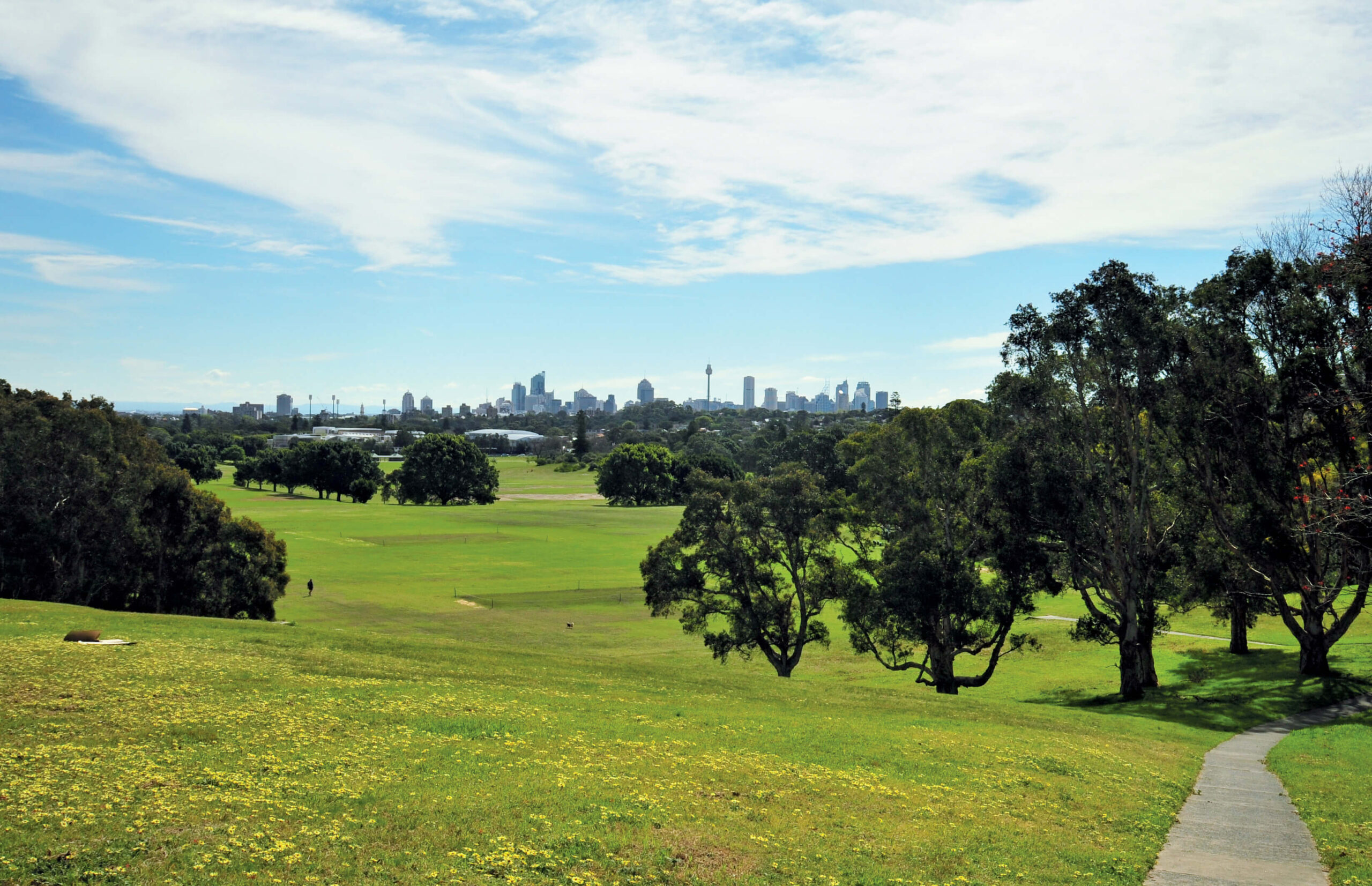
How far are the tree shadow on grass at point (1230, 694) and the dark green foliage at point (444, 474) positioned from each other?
128 metres

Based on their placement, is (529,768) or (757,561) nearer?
(529,768)

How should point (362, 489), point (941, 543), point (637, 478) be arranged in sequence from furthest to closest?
point (637, 478), point (362, 489), point (941, 543)

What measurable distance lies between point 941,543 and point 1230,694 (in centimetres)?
1262

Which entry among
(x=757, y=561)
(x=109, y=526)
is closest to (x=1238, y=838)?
(x=757, y=561)

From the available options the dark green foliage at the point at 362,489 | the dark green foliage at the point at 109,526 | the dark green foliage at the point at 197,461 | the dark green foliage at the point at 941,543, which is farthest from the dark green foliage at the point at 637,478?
the dark green foliage at the point at 941,543

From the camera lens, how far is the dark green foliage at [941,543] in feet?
121

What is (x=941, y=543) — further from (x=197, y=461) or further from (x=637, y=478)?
(x=197, y=461)

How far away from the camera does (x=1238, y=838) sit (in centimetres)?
1570

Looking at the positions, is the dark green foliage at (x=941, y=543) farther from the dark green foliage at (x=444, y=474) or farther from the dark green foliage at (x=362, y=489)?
the dark green foliage at (x=362, y=489)

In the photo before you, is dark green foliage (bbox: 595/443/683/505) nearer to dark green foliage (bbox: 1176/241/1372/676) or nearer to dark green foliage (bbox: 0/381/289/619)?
dark green foliage (bbox: 0/381/289/619)

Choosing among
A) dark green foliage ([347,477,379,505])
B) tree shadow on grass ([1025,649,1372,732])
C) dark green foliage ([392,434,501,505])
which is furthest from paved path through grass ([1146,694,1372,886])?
dark green foliage ([347,477,379,505])

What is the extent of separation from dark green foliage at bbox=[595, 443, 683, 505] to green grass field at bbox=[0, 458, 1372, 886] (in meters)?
124

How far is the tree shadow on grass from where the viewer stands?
32.1 metres

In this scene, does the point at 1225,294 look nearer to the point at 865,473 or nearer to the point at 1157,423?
the point at 1157,423
